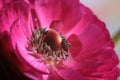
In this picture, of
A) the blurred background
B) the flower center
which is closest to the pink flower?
the flower center

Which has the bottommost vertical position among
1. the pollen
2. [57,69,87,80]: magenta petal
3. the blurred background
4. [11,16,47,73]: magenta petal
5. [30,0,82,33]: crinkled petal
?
[57,69,87,80]: magenta petal

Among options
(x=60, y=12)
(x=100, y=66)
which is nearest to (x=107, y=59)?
(x=100, y=66)

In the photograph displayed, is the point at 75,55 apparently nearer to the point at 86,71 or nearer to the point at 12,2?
the point at 86,71

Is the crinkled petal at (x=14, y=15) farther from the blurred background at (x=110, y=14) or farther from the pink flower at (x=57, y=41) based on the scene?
the blurred background at (x=110, y=14)

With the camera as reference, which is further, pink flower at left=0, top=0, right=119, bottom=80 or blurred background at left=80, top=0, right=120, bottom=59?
blurred background at left=80, top=0, right=120, bottom=59

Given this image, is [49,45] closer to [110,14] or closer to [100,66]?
[100,66]

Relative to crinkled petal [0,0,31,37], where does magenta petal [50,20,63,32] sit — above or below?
above

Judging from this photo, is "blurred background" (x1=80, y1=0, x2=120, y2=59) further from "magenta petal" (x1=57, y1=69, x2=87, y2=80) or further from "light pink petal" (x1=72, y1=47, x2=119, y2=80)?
"magenta petal" (x1=57, y1=69, x2=87, y2=80)
